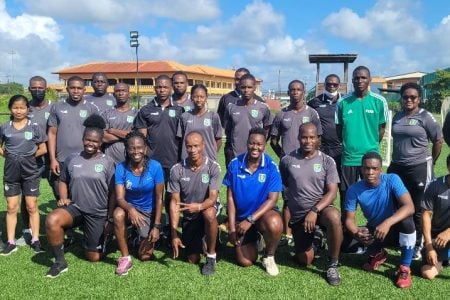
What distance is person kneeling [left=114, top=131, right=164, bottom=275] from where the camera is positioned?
4777mm

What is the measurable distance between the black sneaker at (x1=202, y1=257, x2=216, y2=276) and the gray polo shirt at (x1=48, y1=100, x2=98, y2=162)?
2.24 meters

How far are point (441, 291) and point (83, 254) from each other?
3.83 m

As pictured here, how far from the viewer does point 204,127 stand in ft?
19.2

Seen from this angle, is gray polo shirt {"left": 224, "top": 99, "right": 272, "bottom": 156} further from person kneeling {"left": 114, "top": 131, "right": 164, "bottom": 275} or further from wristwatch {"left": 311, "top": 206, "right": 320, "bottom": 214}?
wristwatch {"left": 311, "top": 206, "right": 320, "bottom": 214}

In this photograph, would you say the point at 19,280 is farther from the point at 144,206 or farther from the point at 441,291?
the point at 441,291

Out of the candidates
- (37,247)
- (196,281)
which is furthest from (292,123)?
(37,247)

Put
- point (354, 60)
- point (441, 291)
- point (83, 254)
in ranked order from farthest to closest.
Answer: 1. point (354, 60)
2. point (83, 254)
3. point (441, 291)

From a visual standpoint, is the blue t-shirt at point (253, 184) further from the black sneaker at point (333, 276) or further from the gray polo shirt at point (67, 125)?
the gray polo shirt at point (67, 125)

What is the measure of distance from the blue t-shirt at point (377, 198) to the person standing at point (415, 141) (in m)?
0.64

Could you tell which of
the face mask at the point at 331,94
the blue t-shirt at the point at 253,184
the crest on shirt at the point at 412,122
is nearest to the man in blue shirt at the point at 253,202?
the blue t-shirt at the point at 253,184

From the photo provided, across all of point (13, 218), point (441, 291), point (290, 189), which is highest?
point (290, 189)

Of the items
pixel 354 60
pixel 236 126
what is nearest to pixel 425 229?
pixel 236 126

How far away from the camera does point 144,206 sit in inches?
198

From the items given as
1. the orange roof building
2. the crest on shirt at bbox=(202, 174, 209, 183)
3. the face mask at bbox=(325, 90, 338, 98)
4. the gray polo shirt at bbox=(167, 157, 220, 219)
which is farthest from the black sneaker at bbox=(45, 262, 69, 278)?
the orange roof building
